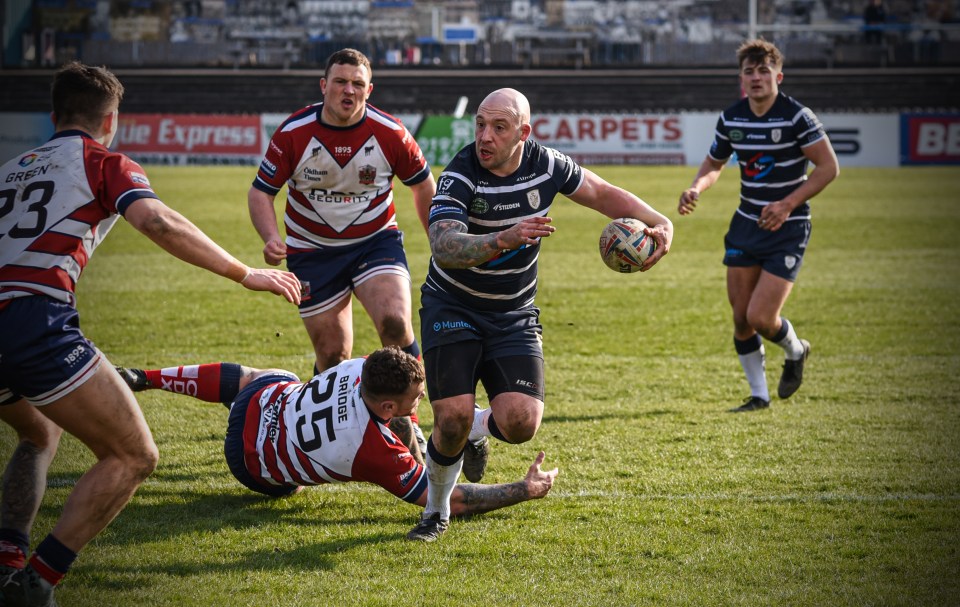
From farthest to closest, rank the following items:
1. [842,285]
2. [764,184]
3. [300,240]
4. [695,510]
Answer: [842,285] → [764,184] → [300,240] → [695,510]

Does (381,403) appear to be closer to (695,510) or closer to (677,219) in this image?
(695,510)

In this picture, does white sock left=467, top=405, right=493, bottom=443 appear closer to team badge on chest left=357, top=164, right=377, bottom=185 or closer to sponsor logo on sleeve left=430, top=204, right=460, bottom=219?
sponsor logo on sleeve left=430, top=204, right=460, bottom=219

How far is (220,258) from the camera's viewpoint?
4.27 m

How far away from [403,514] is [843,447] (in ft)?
10.3

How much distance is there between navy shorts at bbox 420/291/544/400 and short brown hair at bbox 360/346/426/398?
0.64 ft

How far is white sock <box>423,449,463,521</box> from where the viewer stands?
203 inches

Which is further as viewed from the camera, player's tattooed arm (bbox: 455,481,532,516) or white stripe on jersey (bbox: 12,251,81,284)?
player's tattooed arm (bbox: 455,481,532,516)

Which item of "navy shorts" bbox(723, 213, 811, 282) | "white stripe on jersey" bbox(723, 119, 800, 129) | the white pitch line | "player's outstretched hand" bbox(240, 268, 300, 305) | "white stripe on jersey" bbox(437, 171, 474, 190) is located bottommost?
the white pitch line

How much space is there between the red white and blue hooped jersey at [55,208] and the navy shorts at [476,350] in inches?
67.9

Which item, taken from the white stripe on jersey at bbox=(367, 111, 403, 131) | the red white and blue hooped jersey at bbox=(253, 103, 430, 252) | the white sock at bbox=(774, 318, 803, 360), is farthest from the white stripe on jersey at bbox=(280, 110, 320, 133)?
the white sock at bbox=(774, 318, 803, 360)

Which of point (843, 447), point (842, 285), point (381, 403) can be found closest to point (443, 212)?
point (381, 403)

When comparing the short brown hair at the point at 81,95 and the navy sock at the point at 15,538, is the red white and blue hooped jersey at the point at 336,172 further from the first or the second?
the navy sock at the point at 15,538

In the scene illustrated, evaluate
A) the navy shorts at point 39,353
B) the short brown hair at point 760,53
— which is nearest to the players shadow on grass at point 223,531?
the navy shorts at point 39,353

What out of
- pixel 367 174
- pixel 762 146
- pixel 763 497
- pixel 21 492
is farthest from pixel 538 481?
pixel 762 146
